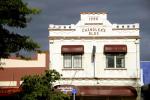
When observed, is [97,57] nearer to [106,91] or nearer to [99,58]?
[99,58]

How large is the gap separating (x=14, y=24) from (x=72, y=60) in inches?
678

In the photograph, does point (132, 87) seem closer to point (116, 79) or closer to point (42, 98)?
point (116, 79)

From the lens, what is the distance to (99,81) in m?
42.6

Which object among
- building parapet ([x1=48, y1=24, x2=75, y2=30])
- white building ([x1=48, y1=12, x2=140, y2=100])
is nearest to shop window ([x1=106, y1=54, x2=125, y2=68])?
white building ([x1=48, y1=12, x2=140, y2=100])

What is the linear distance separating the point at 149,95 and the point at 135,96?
901cm

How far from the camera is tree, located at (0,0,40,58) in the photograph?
24.9m

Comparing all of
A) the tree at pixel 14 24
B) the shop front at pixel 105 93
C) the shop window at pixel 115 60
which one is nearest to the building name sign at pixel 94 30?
the shop window at pixel 115 60

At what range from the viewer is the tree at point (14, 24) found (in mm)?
24859

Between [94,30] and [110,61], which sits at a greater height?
[94,30]

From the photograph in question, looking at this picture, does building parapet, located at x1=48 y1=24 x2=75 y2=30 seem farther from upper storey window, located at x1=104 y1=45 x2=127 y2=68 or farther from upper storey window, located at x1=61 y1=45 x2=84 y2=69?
upper storey window, located at x1=104 y1=45 x2=127 y2=68

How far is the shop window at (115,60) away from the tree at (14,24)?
1718cm

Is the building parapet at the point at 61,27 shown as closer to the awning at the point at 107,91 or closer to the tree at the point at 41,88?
the awning at the point at 107,91

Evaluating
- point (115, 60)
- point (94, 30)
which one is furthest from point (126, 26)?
point (115, 60)

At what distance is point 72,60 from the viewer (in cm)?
A: 4241
